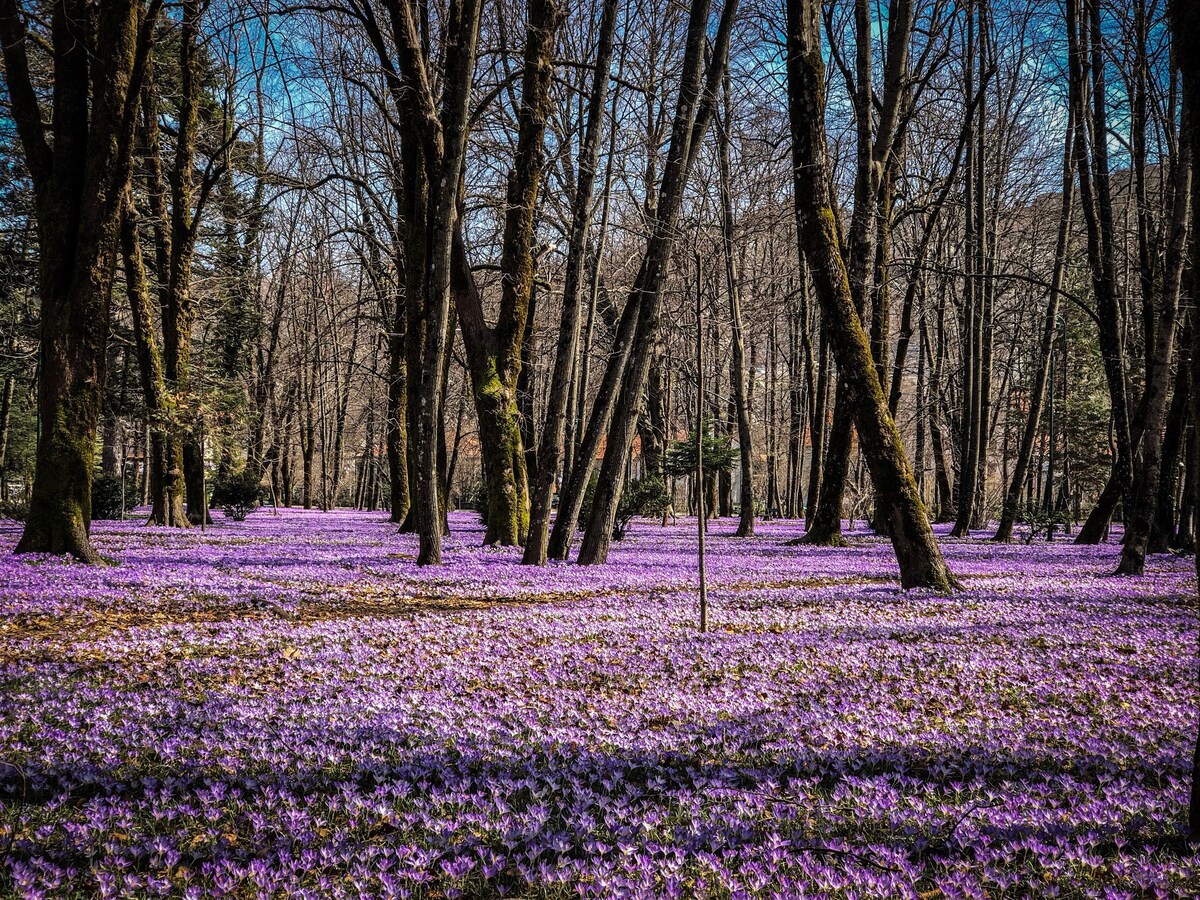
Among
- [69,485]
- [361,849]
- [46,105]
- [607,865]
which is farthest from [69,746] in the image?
[46,105]

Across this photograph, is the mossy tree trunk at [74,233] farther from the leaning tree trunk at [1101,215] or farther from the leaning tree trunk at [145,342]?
the leaning tree trunk at [1101,215]

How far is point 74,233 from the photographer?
373 inches

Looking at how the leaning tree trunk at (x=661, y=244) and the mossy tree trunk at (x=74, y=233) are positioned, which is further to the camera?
the leaning tree trunk at (x=661, y=244)

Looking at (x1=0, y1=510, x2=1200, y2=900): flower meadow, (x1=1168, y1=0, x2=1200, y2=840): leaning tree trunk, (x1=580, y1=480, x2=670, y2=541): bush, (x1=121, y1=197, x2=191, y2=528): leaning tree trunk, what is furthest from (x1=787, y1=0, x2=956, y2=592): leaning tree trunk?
(x1=121, y1=197, x2=191, y2=528): leaning tree trunk

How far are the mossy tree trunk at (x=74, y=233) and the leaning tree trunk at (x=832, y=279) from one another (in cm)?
890

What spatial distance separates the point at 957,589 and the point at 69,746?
30.1 feet

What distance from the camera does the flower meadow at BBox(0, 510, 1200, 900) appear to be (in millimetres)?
2449

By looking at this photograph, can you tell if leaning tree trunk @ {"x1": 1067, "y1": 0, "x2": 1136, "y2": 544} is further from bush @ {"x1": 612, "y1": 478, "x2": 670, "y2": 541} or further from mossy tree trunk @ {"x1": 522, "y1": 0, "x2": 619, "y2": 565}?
bush @ {"x1": 612, "y1": 478, "x2": 670, "y2": 541}

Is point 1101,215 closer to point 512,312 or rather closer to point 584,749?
point 512,312

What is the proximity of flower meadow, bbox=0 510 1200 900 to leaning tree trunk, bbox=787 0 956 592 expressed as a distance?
164 centimetres

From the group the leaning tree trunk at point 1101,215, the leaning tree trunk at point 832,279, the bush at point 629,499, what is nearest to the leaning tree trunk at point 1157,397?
the leaning tree trunk at point 1101,215

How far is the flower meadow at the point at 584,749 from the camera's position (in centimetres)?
245

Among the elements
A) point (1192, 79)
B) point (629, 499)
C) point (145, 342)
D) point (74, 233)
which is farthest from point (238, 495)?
point (1192, 79)

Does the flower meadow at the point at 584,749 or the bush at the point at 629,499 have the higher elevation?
the bush at the point at 629,499
